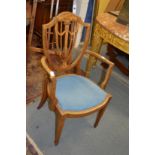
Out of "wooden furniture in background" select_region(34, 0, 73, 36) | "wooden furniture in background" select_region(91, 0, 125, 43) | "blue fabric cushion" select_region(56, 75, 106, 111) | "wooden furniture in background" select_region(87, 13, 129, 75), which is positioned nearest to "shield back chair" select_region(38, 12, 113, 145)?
"blue fabric cushion" select_region(56, 75, 106, 111)

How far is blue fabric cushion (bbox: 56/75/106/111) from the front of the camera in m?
1.57

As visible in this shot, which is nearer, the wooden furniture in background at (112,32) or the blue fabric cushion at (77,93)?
the blue fabric cushion at (77,93)

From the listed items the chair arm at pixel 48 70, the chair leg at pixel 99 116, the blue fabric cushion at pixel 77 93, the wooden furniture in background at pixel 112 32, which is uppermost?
the wooden furniture in background at pixel 112 32

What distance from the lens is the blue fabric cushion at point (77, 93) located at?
1.57m

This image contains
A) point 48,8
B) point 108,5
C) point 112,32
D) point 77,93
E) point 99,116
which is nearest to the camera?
point 77,93

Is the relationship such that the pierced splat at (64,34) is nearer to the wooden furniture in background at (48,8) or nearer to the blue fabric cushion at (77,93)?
the blue fabric cushion at (77,93)

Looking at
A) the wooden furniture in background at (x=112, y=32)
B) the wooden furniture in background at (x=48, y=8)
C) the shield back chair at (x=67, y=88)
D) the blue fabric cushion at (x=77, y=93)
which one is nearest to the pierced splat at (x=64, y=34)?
the shield back chair at (x=67, y=88)

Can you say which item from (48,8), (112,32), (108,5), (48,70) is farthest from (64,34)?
(108,5)

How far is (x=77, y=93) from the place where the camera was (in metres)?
1.67

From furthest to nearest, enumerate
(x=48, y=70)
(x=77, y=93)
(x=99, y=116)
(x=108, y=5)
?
(x=108, y=5), (x=99, y=116), (x=77, y=93), (x=48, y=70)

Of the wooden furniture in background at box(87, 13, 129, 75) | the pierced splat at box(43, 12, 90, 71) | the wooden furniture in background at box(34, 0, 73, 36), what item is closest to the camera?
the pierced splat at box(43, 12, 90, 71)

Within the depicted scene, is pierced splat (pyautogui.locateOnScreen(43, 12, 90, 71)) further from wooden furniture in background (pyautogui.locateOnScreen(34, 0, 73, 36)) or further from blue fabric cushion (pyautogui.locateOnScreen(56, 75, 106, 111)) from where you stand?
wooden furniture in background (pyautogui.locateOnScreen(34, 0, 73, 36))

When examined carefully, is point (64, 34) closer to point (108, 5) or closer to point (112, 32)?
point (112, 32)
